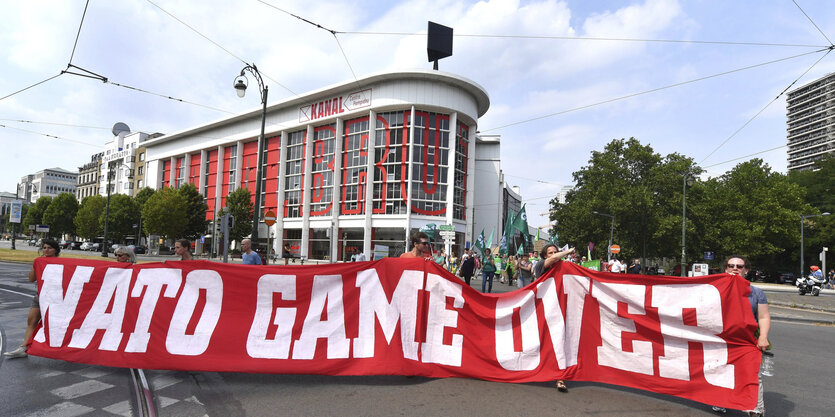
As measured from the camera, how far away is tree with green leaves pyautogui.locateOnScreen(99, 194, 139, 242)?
62.7 meters

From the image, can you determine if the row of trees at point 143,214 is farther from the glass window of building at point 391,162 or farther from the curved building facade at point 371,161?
the glass window of building at point 391,162

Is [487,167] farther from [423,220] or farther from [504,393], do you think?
[504,393]

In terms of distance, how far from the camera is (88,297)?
5734 mm

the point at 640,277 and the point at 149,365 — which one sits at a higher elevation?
the point at 640,277

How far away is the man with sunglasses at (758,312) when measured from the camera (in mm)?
4102

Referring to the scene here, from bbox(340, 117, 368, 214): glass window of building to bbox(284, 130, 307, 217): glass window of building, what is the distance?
7323 millimetres

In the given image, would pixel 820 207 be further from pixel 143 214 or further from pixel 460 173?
pixel 143 214

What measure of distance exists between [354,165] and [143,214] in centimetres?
2796

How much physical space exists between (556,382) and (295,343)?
315 centimetres

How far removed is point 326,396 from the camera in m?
4.37

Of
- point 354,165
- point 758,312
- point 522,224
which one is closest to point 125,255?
point 758,312

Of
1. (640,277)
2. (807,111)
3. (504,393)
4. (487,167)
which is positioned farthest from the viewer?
(807,111)

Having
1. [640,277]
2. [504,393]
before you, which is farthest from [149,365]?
[640,277]

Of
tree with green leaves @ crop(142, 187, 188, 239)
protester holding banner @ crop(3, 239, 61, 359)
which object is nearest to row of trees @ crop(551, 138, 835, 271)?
protester holding banner @ crop(3, 239, 61, 359)
